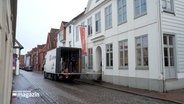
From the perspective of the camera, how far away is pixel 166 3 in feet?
48.0

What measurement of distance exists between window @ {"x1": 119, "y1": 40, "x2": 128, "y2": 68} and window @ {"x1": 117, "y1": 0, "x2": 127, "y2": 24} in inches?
75.8

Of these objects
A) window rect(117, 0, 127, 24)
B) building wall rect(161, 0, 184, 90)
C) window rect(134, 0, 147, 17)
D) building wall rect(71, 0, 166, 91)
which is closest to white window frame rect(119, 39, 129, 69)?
building wall rect(71, 0, 166, 91)

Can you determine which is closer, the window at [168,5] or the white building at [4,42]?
the white building at [4,42]

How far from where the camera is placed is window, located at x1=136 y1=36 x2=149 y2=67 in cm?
1484

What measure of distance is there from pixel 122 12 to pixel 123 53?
12.0 ft

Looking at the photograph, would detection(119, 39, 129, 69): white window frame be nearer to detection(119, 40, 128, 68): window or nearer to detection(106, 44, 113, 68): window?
detection(119, 40, 128, 68): window

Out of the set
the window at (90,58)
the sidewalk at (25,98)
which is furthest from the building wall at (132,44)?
the sidewalk at (25,98)

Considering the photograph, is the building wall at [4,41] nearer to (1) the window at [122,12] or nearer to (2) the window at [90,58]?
(1) the window at [122,12]

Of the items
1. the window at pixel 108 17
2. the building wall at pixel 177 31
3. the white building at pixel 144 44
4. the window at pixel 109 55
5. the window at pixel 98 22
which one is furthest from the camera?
the window at pixel 98 22

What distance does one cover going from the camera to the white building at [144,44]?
13742 mm

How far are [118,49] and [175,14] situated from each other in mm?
5623

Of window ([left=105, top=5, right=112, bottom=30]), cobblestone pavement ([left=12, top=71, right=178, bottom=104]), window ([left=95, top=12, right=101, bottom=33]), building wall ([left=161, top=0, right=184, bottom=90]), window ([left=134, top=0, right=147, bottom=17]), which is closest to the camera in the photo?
cobblestone pavement ([left=12, top=71, right=178, bottom=104])

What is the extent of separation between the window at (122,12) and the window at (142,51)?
9.08ft

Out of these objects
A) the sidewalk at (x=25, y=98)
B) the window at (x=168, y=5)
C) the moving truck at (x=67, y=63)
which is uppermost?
the window at (x=168, y=5)
